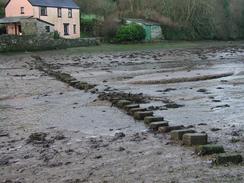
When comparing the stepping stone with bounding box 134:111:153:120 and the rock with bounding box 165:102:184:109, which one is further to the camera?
the rock with bounding box 165:102:184:109

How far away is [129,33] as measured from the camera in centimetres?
6819

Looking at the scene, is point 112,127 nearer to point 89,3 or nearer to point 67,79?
point 67,79

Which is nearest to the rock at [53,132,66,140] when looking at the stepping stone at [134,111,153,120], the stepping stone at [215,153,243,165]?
the stepping stone at [134,111,153,120]

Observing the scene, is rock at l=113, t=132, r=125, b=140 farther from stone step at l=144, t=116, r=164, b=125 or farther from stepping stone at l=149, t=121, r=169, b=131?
stone step at l=144, t=116, r=164, b=125

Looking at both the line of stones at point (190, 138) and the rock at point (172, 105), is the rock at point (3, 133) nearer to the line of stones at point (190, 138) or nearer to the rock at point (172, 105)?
the line of stones at point (190, 138)

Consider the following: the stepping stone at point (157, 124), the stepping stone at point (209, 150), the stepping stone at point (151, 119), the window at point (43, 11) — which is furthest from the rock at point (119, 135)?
the window at point (43, 11)

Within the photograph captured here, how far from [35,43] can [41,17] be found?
1266 cm

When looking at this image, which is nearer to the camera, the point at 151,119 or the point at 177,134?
the point at 177,134

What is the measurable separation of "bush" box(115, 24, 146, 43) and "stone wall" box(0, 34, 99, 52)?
7.38 meters

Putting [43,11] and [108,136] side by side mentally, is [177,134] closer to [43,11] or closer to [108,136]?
[108,136]

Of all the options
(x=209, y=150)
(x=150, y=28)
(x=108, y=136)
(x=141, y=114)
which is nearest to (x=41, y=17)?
(x=150, y=28)

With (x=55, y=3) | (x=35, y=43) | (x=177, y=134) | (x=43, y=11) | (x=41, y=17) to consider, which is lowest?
(x=35, y=43)

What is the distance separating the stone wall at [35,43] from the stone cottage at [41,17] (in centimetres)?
430

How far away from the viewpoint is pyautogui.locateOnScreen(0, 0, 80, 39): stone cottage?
63.8 metres
